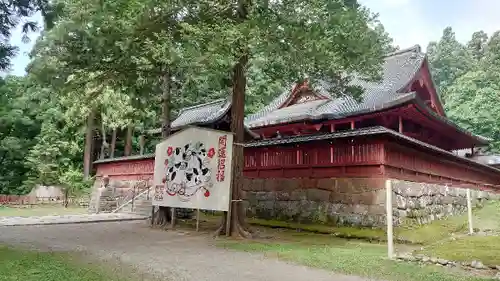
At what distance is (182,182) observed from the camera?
468 inches

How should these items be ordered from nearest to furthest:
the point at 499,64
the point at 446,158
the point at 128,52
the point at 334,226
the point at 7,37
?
the point at 7,37 < the point at 128,52 < the point at 334,226 < the point at 446,158 < the point at 499,64

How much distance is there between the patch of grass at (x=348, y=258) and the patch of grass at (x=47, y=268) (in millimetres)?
3343

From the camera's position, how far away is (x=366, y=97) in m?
16.6

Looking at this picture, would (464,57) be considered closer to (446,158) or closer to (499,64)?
(499,64)

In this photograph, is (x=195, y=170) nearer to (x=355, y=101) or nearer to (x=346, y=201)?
(x=346, y=201)

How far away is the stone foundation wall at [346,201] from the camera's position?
11219 mm

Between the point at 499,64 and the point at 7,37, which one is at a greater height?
the point at 499,64

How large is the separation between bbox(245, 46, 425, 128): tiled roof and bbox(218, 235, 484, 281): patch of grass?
246 inches

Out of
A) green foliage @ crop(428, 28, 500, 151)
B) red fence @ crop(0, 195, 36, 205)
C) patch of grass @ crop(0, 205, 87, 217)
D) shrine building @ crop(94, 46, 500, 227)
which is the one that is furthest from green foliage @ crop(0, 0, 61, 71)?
green foliage @ crop(428, 28, 500, 151)

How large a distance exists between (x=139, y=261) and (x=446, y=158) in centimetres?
1261

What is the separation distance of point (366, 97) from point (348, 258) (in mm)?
10759

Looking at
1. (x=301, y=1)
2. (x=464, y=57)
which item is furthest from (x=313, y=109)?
(x=464, y=57)

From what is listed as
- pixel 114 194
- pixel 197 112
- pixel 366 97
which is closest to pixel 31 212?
pixel 114 194

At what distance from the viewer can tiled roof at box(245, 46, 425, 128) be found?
1521 cm
